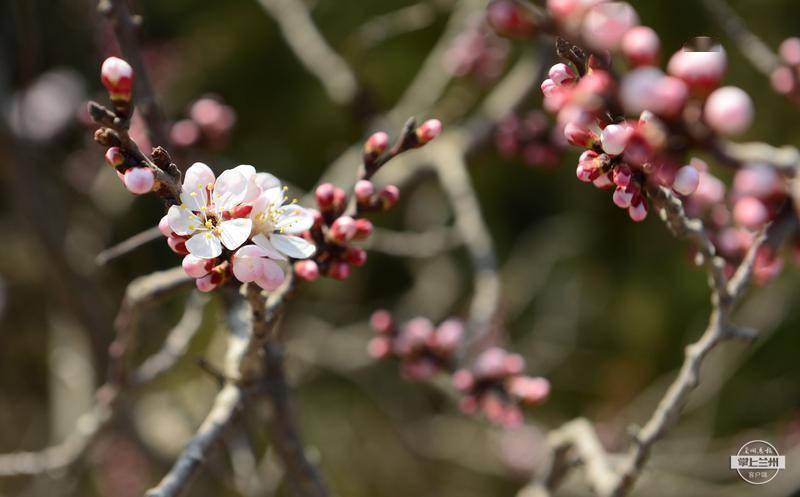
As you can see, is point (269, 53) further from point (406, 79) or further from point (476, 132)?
point (476, 132)

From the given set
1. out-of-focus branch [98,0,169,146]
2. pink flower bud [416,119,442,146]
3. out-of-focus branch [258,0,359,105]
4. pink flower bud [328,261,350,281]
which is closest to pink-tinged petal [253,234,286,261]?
pink flower bud [328,261,350,281]

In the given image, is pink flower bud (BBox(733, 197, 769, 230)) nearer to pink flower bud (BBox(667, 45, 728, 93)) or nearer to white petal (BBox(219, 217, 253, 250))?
pink flower bud (BBox(667, 45, 728, 93))

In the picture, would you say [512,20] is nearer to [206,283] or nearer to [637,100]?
[637,100]

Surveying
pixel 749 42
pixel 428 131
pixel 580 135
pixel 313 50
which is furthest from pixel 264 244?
pixel 313 50

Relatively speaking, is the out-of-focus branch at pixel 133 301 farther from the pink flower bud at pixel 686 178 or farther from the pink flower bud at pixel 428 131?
the pink flower bud at pixel 686 178

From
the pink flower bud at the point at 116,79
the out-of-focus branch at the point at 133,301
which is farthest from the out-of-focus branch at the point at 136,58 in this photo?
the pink flower bud at the point at 116,79

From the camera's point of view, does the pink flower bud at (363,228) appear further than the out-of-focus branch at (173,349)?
No
